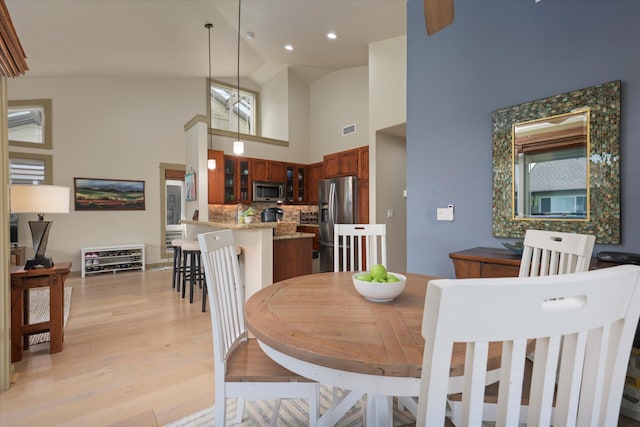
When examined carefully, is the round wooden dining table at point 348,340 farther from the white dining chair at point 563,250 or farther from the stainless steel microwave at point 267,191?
the stainless steel microwave at point 267,191

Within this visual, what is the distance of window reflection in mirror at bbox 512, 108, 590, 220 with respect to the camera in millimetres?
2047

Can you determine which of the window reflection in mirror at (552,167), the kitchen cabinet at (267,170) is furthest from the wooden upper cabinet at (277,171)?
the window reflection in mirror at (552,167)

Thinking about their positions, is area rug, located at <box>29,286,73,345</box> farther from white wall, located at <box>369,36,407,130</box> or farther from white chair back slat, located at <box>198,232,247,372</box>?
white wall, located at <box>369,36,407,130</box>

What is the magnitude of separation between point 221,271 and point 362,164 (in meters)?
3.97

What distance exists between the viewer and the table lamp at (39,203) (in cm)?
228

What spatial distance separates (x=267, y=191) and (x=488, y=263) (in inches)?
185

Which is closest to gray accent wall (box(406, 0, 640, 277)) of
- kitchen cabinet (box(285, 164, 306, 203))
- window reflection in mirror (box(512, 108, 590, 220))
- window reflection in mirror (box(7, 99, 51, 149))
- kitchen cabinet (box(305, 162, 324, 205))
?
window reflection in mirror (box(512, 108, 590, 220))

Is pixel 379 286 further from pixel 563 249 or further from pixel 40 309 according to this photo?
pixel 40 309

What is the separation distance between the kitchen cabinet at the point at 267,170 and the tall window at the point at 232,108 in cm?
164

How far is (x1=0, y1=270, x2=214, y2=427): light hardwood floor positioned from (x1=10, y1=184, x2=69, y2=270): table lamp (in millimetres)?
801

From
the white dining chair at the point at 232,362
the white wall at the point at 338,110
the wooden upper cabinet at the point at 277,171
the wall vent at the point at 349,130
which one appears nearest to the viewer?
the white dining chair at the point at 232,362

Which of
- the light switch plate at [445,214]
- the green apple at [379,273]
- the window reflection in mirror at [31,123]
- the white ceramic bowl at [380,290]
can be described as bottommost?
the white ceramic bowl at [380,290]

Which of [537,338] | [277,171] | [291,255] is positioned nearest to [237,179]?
[277,171]

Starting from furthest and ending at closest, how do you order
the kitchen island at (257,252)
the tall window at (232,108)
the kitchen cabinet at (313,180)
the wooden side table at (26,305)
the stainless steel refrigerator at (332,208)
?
the tall window at (232,108) < the kitchen cabinet at (313,180) < the stainless steel refrigerator at (332,208) < the kitchen island at (257,252) < the wooden side table at (26,305)
